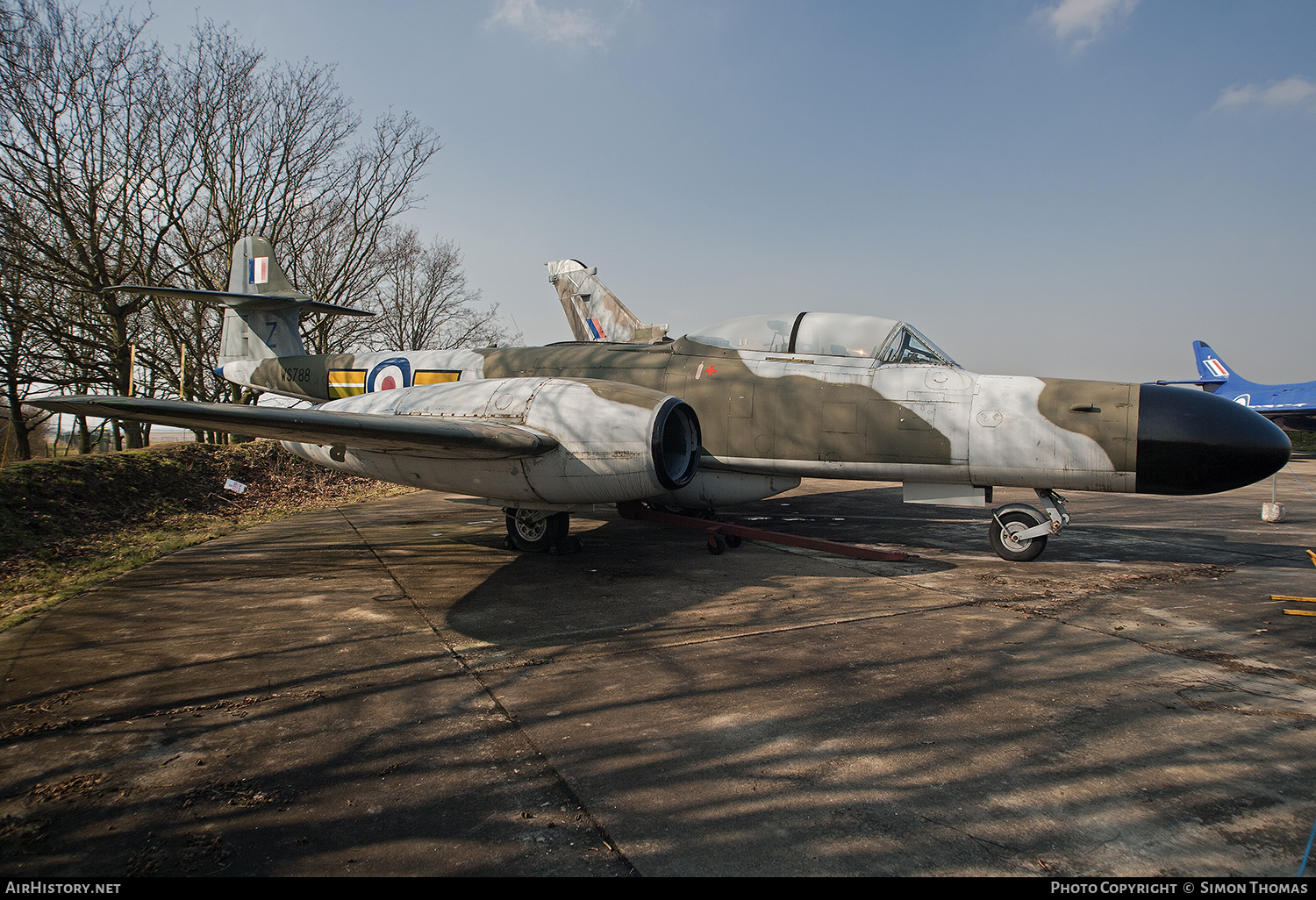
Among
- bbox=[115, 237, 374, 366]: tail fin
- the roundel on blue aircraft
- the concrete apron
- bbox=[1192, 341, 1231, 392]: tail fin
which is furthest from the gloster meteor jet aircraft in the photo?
bbox=[1192, 341, 1231, 392]: tail fin

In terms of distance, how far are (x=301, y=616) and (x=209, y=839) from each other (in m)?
3.15

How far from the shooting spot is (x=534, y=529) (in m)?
7.95

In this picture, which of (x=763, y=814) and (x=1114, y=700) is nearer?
(x=763, y=814)

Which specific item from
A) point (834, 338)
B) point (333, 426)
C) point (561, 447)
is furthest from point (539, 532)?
point (834, 338)

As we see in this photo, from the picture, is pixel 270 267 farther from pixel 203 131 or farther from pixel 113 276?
pixel 203 131

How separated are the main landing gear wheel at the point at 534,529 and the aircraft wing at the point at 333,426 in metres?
1.50

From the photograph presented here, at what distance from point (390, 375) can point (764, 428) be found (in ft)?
19.0

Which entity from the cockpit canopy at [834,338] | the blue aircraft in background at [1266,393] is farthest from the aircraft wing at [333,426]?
the blue aircraft in background at [1266,393]

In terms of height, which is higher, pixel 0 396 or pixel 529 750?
pixel 0 396

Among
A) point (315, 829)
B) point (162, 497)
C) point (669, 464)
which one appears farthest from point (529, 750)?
point (162, 497)

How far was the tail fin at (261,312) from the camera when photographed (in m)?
11.1

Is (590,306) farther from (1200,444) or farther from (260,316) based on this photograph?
(1200,444)

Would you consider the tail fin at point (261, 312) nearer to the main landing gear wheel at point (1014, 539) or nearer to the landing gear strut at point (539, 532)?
the landing gear strut at point (539, 532)

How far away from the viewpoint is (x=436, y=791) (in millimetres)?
2793
